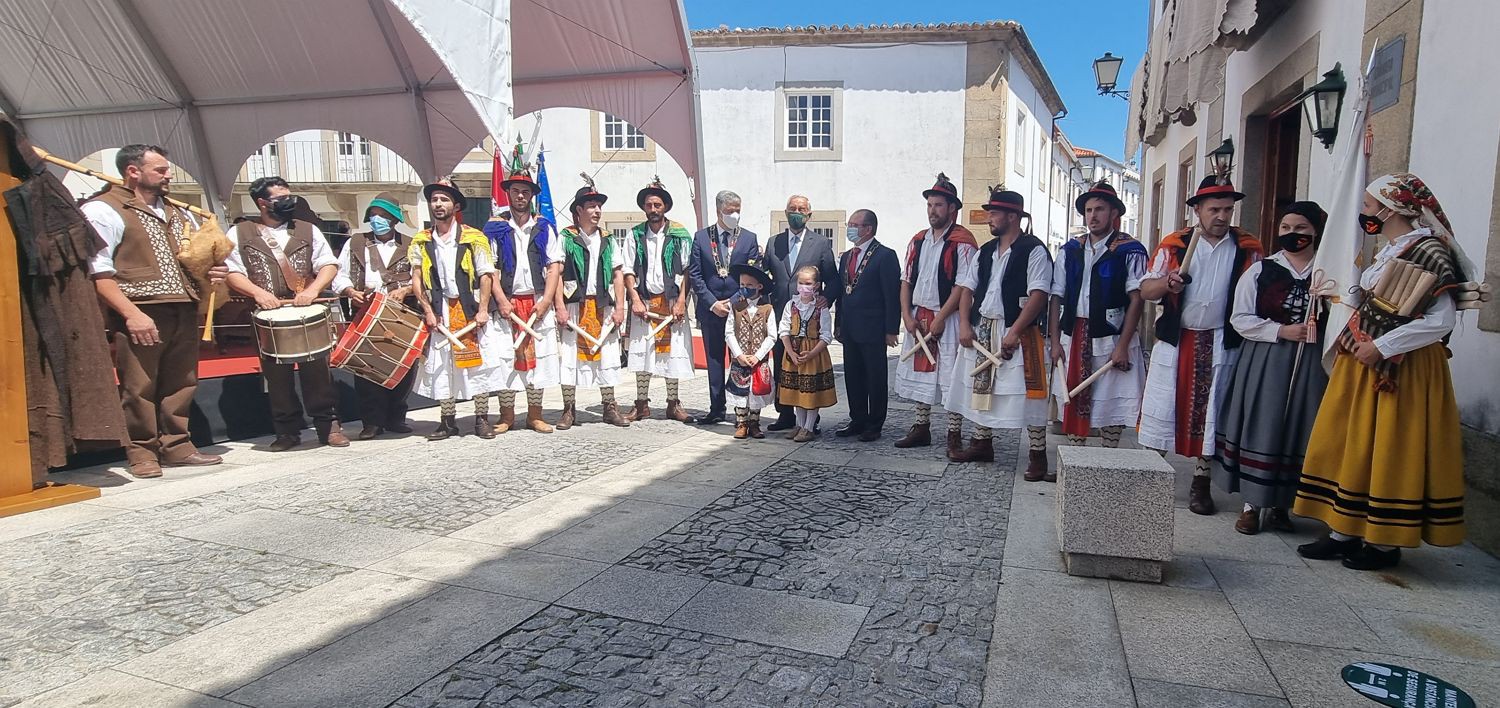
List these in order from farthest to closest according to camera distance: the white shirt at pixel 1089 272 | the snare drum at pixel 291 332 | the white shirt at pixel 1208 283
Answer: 1. the snare drum at pixel 291 332
2. the white shirt at pixel 1089 272
3. the white shirt at pixel 1208 283

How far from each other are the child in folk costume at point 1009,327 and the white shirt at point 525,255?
3.26m

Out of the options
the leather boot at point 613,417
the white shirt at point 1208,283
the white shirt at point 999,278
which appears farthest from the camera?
the leather boot at point 613,417

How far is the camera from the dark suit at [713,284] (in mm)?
6852

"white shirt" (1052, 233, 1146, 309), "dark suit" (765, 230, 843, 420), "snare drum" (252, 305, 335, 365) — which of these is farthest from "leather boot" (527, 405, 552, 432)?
"white shirt" (1052, 233, 1146, 309)

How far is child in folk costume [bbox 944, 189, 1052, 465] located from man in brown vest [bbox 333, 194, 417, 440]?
4.41m

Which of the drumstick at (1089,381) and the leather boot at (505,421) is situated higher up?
the drumstick at (1089,381)

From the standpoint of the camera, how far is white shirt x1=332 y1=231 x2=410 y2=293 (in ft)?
21.3

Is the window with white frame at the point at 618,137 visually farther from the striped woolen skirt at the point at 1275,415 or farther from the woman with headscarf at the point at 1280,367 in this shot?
the striped woolen skirt at the point at 1275,415

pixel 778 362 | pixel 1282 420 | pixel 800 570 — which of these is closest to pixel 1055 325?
pixel 1282 420

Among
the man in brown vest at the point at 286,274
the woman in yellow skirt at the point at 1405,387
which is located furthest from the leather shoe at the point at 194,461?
the woman in yellow skirt at the point at 1405,387

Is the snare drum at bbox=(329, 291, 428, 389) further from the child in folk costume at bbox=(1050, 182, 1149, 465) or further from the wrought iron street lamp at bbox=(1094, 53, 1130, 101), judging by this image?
the wrought iron street lamp at bbox=(1094, 53, 1130, 101)

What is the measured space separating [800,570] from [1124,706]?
148 cm

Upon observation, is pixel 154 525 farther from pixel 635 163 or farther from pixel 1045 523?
pixel 635 163

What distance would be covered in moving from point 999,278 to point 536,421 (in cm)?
388
